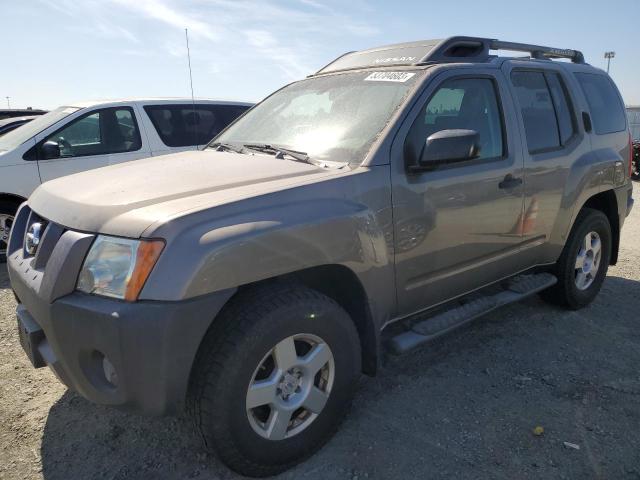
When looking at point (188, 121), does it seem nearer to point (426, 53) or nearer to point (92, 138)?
point (92, 138)

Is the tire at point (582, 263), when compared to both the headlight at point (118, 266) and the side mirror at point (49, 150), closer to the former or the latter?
the headlight at point (118, 266)

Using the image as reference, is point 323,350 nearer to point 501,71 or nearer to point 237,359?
point 237,359

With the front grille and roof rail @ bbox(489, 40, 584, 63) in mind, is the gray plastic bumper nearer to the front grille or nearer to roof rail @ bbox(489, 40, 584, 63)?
the front grille

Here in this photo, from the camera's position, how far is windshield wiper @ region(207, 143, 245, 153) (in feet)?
10.5

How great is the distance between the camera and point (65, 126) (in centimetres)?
599

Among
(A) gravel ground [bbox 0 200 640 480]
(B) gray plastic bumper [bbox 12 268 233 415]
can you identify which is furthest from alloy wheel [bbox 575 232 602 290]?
(B) gray plastic bumper [bbox 12 268 233 415]

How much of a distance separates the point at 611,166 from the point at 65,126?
18.5 ft

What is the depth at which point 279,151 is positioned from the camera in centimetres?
290

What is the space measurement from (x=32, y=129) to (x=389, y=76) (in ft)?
16.0

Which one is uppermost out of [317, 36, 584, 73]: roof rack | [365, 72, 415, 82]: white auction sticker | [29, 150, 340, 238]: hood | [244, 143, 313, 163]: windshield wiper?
[317, 36, 584, 73]: roof rack

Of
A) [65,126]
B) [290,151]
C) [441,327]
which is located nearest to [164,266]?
[290,151]

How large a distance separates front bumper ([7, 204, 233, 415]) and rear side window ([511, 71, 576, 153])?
256cm

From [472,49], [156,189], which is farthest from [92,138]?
[472,49]

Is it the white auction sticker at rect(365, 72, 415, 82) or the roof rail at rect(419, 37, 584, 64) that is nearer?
the white auction sticker at rect(365, 72, 415, 82)
